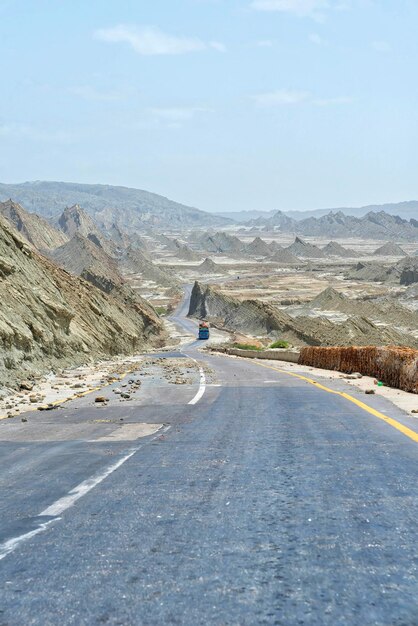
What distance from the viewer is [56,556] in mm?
4008

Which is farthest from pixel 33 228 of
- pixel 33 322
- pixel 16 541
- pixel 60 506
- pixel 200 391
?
pixel 16 541

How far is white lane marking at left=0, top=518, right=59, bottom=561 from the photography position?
13.6ft

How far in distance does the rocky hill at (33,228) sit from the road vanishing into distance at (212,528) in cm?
16419

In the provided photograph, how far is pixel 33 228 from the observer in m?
178

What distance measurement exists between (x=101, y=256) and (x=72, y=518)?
469 feet

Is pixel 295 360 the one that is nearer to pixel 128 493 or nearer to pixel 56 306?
pixel 56 306

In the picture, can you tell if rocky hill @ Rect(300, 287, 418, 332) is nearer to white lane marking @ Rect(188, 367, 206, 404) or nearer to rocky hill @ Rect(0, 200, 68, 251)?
white lane marking @ Rect(188, 367, 206, 404)

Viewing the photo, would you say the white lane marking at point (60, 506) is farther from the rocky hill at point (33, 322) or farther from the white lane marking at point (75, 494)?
the rocky hill at point (33, 322)

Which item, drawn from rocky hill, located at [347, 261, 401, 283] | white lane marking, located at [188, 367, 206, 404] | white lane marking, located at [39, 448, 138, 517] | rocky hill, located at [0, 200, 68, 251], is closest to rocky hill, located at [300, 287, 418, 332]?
rocky hill, located at [347, 261, 401, 283]

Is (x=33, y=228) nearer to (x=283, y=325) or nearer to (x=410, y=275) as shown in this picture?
(x=410, y=275)

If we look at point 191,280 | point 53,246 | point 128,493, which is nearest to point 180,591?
point 128,493

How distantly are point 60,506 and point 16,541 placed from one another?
835 millimetres

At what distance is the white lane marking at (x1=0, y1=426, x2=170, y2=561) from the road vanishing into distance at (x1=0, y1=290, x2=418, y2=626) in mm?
19

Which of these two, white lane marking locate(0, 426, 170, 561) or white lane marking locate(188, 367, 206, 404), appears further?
white lane marking locate(188, 367, 206, 404)
